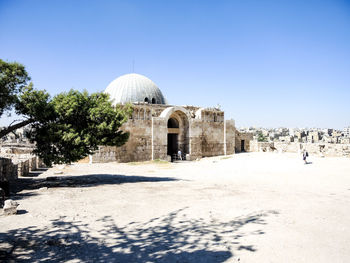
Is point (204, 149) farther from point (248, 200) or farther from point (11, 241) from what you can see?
point (11, 241)

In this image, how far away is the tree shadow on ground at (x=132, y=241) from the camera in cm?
410

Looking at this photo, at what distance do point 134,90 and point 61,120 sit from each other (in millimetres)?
17946

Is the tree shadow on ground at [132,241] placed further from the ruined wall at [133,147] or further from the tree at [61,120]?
the ruined wall at [133,147]

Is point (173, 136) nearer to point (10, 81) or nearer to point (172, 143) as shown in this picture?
point (172, 143)

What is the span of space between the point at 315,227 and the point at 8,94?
37.9 feet

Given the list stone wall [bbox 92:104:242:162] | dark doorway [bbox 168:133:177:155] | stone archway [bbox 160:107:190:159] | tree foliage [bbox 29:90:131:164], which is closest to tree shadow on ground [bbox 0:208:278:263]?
tree foliage [bbox 29:90:131:164]

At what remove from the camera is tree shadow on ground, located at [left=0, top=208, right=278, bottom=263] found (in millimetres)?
4102

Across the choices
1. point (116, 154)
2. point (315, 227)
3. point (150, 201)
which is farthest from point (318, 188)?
point (116, 154)

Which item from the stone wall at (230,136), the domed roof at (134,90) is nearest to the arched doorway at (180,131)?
the domed roof at (134,90)

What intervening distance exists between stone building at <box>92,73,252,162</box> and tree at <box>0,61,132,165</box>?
931 cm

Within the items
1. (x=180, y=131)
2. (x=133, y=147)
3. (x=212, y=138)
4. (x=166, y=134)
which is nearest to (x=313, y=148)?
(x=212, y=138)

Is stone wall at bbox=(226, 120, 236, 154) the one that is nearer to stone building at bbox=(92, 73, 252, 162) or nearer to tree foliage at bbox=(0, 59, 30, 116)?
stone building at bbox=(92, 73, 252, 162)

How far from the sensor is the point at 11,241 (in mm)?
4672

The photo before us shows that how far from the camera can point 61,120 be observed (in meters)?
11.3
